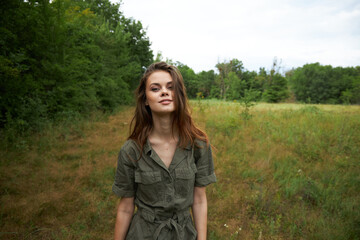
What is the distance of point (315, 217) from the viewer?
11.3ft

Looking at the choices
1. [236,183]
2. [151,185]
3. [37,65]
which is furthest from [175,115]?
[37,65]

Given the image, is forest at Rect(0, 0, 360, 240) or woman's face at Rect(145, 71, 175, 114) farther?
forest at Rect(0, 0, 360, 240)

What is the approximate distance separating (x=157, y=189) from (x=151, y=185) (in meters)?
0.05

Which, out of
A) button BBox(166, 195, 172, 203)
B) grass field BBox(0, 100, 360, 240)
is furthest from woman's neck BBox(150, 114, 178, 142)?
grass field BBox(0, 100, 360, 240)

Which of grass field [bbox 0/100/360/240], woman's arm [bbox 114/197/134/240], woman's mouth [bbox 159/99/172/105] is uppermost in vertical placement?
woman's mouth [bbox 159/99/172/105]

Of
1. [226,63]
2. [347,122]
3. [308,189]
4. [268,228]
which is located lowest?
[268,228]

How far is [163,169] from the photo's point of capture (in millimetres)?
1349

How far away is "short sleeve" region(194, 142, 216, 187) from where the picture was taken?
1.45 m

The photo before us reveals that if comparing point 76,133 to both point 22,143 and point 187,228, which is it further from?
point 187,228

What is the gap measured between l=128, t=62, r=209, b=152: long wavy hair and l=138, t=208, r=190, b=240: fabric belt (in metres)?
0.46

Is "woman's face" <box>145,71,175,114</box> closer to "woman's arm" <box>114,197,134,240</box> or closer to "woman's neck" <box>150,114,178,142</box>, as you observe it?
"woman's neck" <box>150,114,178,142</box>

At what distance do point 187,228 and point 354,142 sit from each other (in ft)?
24.2

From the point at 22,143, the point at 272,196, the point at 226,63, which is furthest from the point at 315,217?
the point at 226,63

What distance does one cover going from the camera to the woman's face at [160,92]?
136 cm
